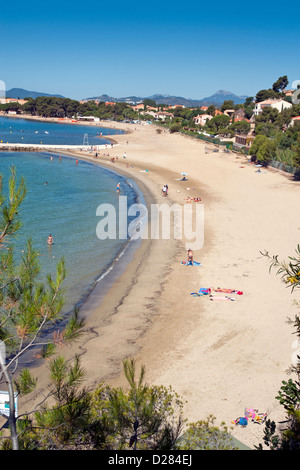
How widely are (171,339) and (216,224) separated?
47.5 ft

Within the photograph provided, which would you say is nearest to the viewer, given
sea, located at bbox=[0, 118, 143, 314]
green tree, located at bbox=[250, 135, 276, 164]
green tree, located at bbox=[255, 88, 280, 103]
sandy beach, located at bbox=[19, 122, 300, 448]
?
sandy beach, located at bbox=[19, 122, 300, 448]

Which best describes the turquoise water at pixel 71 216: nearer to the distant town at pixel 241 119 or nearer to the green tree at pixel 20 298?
the green tree at pixel 20 298

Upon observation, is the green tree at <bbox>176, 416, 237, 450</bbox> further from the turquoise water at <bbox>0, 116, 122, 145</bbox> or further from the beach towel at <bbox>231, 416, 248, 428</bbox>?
the turquoise water at <bbox>0, 116, 122, 145</bbox>

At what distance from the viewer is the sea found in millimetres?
17828

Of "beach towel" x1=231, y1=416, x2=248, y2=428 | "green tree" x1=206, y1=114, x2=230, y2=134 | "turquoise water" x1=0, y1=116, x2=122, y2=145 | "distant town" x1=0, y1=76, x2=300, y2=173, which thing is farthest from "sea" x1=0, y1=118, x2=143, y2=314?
"green tree" x1=206, y1=114, x2=230, y2=134

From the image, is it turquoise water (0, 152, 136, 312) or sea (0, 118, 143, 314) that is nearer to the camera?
sea (0, 118, 143, 314)

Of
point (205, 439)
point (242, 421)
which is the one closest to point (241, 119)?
point (242, 421)

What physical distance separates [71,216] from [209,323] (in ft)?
58.3

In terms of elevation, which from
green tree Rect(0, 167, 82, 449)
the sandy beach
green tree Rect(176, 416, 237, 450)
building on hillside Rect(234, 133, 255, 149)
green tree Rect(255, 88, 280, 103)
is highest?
green tree Rect(255, 88, 280, 103)
